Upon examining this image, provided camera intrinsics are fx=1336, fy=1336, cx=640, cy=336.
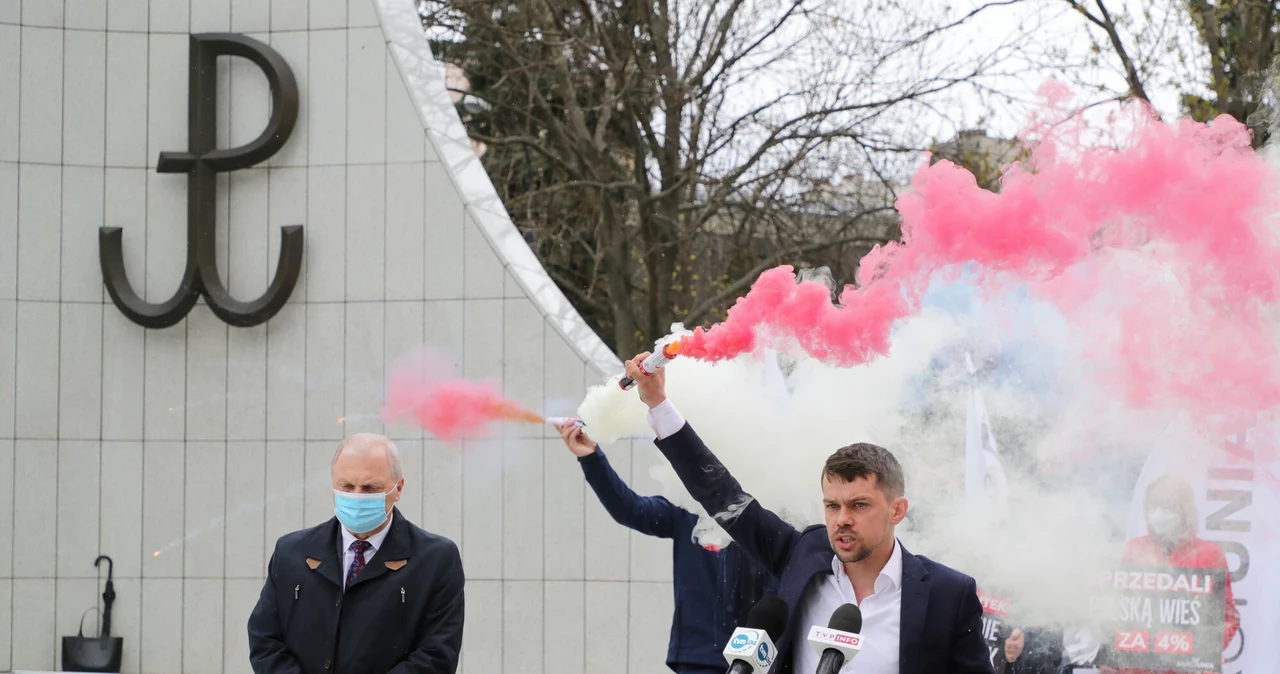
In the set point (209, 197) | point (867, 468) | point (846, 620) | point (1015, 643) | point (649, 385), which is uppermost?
point (209, 197)

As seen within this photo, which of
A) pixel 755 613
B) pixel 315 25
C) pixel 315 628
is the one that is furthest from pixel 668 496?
pixel 315 25

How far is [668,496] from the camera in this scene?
5.94 m

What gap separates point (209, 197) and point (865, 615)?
20.1ft

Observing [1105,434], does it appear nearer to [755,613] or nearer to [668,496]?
[668,496]

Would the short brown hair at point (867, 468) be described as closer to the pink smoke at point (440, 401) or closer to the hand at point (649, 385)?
the hand at point (649, 385)

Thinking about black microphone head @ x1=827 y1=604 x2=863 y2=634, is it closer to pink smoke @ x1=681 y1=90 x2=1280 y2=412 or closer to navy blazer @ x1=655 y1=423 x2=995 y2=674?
navy blazer @ x1=655 y1=423 x2=995 y2=674

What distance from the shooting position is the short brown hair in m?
3.41

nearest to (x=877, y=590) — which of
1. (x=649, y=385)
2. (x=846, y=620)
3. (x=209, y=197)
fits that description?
(x=846, y=620)

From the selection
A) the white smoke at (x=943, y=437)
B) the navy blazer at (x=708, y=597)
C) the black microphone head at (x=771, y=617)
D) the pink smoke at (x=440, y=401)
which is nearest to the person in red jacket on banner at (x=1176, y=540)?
the white smoke at (x=943, y=437)

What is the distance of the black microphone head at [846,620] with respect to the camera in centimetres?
304

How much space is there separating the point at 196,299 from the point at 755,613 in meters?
5.92

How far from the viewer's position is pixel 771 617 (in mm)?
3330

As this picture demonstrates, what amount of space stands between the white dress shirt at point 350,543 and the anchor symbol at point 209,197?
4285mm

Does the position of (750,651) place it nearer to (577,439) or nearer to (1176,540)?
(577,439)
